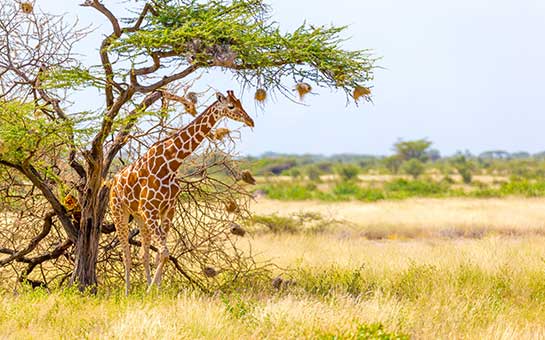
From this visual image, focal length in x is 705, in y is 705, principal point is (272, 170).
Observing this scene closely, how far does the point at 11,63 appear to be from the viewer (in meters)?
9.13

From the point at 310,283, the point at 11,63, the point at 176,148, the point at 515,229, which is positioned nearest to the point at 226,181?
the point at 310,283

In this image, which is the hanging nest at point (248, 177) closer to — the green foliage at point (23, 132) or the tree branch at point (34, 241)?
the green foliage at point (23, 132)

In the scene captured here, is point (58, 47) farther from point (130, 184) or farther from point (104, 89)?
point (130, 184)

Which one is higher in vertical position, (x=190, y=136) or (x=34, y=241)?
(x=190, y=136)

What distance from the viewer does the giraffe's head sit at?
7699mm

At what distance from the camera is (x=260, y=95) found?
8117mm

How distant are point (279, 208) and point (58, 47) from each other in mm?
19294

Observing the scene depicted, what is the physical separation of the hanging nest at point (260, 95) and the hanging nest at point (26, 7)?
328cm

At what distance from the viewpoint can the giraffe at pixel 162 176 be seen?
299 inches

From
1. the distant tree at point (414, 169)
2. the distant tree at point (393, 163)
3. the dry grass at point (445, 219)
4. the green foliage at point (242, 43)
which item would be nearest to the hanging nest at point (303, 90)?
the green foliage at point (242, 43)

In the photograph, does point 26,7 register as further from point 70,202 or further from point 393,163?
point 393,163

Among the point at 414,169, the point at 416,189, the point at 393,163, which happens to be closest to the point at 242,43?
the point at 416,189

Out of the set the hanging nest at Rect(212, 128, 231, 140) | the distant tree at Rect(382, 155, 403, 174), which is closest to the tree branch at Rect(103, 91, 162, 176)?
the hanging nest at Rect(212, 128, 231, 140)

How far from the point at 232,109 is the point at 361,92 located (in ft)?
5.28
